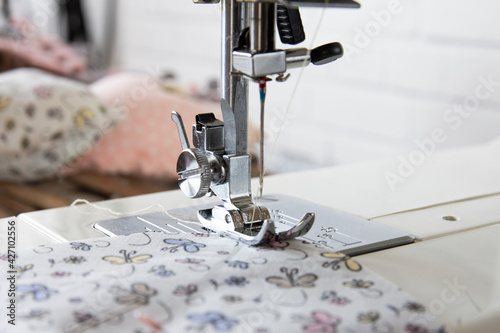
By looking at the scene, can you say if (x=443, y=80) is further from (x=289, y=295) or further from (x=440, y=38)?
(x=289, y=295)

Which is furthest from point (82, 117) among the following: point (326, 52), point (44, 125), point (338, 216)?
point (326, 52)

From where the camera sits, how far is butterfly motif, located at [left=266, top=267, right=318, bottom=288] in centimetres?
59

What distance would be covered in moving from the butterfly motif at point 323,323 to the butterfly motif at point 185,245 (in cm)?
18

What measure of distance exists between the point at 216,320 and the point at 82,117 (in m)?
1.28

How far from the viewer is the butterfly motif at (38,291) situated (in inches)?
21.5

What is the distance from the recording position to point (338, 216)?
2.68 feet

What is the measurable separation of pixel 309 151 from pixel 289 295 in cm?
175

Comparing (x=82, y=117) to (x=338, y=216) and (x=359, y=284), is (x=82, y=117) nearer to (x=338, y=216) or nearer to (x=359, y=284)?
(x=338, y=216)

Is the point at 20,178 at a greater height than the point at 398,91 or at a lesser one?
lesser

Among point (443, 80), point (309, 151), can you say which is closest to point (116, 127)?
point (309, 151)

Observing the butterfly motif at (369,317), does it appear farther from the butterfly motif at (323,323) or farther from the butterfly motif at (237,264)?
the butterfly motif at (237,264)

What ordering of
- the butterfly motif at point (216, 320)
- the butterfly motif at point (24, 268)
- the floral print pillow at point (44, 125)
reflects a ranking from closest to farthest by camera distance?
the butterfly motif at point (216, 320)
the butterfly motif at point (24, 268)
the floral print pillow at point (44, 125)

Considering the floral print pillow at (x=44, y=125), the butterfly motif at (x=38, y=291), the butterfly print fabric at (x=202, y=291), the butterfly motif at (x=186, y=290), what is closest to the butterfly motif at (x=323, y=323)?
the butterfly print fabric at (x=202, y=291)

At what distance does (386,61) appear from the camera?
79.0 inches
